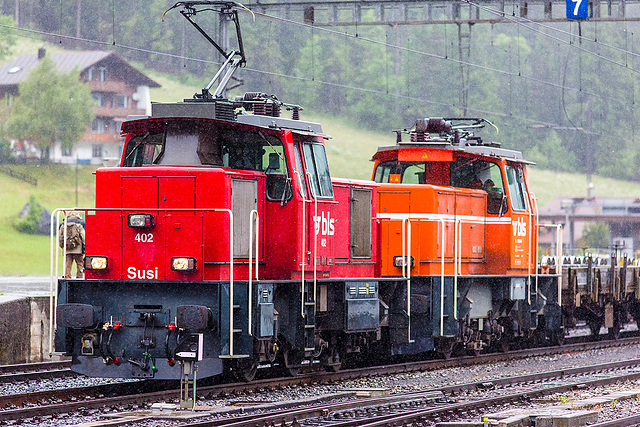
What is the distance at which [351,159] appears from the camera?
62.0 metres

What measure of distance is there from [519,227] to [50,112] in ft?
135

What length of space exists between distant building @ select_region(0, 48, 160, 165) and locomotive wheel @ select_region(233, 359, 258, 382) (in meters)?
42.9

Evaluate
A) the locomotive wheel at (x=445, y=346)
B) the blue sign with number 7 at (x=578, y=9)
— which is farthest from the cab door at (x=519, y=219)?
Answer: the blue sign with number 7 at (x=578, y=9)

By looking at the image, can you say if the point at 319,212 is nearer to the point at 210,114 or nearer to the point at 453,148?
the point at 210,114

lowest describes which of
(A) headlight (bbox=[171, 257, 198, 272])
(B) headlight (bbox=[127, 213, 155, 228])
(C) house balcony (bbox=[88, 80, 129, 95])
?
(A) headlight (bbox=[171, 257, 198, 272])

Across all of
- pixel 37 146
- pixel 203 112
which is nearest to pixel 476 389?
pixel 203 112

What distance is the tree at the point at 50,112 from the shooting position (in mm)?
51562

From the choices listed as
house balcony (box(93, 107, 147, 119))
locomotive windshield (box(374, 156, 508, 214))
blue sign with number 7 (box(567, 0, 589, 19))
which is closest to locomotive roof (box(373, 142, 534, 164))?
locomotive windshield (box(374, 156, 508, 214))

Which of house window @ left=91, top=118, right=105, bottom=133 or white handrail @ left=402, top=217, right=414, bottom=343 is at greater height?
house window @ left=91, top=118, right=105, bottom=133

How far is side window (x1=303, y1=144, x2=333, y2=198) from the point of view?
11.2m

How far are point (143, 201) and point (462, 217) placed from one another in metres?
6.58

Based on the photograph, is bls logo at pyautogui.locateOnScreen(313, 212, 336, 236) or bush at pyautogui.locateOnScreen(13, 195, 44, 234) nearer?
bls logo at pyautogui.locateOnScreen(313, 212, 336, 236)

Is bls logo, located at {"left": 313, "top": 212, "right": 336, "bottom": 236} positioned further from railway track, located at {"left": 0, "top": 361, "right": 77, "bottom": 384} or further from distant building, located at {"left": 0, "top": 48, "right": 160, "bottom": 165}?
distant building, located at {"left": 0, "top": 48, "right": 160, "bottom": 165}

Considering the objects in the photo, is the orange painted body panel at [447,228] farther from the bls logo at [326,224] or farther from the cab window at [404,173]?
the bls logo at [326,224]
